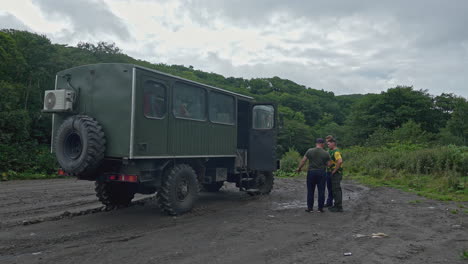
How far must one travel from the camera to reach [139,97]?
7711 millimetres

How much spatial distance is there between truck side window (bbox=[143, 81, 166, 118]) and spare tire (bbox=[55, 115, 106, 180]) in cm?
103

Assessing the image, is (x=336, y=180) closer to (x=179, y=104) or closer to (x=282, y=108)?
(x=179, y=104)

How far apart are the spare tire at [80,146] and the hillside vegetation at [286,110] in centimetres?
608

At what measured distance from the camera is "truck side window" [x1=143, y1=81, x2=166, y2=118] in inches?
312

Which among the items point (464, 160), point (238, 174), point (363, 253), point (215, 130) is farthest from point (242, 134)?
point (464, 160)

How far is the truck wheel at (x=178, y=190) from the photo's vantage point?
27.7 feet

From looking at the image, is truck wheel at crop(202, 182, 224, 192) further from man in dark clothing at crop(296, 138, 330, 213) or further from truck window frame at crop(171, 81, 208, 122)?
man in dark clothing at crop(296, 138, 330, 213)

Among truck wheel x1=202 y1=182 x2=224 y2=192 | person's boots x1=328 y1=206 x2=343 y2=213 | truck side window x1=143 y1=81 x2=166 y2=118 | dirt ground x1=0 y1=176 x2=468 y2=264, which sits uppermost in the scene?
truck side window x1=143 y1=81 x2=166 y2=118

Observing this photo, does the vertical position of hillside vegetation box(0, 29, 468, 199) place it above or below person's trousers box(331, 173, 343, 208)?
above

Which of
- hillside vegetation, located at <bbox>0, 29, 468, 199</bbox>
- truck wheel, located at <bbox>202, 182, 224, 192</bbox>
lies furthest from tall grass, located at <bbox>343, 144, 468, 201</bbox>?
truck wheel, located at <bbox>202, 182, 224, 192</bbox>

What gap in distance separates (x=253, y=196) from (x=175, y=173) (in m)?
4.44

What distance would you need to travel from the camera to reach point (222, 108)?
10.7m

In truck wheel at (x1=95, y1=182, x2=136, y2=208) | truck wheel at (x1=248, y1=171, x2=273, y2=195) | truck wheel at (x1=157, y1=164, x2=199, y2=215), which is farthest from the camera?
truck wheel at (x1=248, y1=171, x2=273, y2=195)

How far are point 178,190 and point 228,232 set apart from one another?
214 cm
